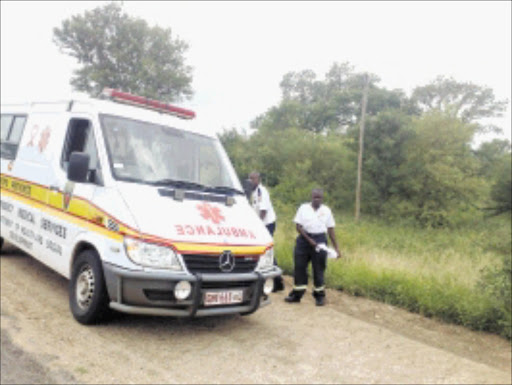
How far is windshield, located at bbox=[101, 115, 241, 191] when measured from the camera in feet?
15.5

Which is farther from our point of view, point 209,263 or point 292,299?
point 292,299

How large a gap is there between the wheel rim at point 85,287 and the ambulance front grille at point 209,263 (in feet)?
3.48

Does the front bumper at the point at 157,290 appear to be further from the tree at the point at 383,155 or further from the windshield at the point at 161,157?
the tree at the point at 383,155

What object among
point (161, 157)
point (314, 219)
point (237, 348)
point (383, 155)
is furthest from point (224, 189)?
point (383, 155)

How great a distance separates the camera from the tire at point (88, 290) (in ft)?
14.1

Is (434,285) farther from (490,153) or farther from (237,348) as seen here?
(490,153)

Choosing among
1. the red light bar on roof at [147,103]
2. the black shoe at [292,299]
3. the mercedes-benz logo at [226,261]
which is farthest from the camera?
the black shoe at [292,299]

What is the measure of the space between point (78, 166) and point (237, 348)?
2.40m

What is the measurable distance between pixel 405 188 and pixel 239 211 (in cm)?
2618

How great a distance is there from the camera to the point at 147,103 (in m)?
5.74

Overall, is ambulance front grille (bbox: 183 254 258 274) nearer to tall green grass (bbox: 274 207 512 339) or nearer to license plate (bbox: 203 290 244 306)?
license plate (bbox: 203 290 244 306)

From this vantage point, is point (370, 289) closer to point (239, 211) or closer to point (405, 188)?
point (239, 211)

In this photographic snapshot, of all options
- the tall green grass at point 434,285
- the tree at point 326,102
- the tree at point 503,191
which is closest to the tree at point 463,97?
the tree at point 326,102

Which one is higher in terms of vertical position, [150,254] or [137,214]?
[137,214]
